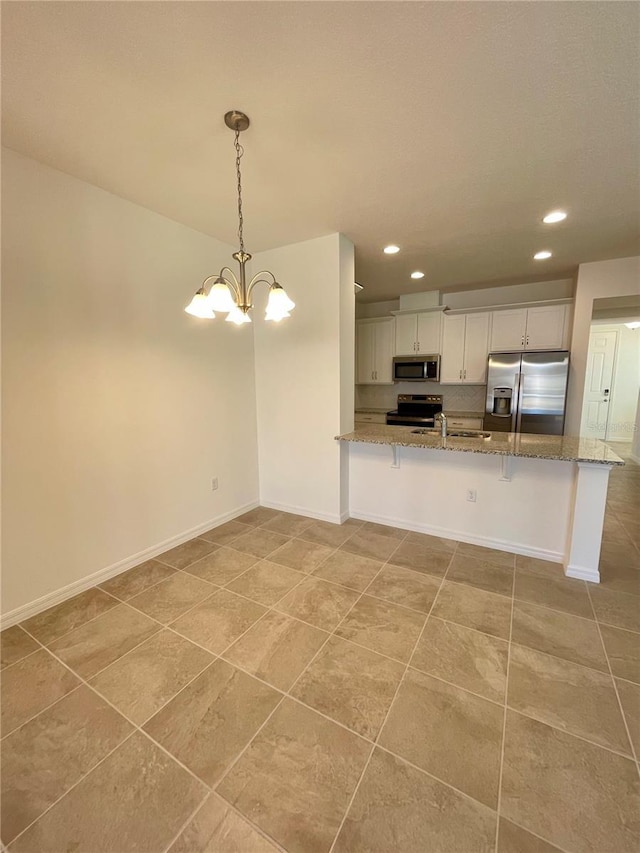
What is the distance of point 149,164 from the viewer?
203 cm

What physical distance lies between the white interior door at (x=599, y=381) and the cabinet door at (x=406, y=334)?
436cm

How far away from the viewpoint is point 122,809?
117 centimetres

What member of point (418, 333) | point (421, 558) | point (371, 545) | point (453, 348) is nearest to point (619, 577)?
point (421, 558)

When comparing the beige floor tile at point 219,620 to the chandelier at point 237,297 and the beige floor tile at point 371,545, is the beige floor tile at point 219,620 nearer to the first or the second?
the beige floor tile at point 371,545

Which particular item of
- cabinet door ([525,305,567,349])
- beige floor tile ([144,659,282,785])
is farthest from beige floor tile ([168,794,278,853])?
cabinet door ([525,305,567,349])

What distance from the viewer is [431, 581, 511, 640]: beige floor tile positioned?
203cm

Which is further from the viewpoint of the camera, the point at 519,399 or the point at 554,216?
the point at 519,399

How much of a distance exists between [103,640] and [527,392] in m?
4.74

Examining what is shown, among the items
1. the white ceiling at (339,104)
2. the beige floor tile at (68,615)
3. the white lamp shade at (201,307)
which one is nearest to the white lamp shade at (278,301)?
the white lamp shade at (201,307)

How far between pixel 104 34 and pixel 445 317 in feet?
14.9

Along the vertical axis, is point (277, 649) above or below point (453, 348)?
below

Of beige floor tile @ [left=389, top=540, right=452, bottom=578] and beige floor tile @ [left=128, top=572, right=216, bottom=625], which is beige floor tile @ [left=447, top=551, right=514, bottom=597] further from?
beige floor tile @ [left=128, top=572, right=216, bottom=625]

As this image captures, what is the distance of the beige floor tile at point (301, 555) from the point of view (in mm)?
2707

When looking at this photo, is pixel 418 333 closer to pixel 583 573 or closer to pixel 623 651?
pixel 583 573
